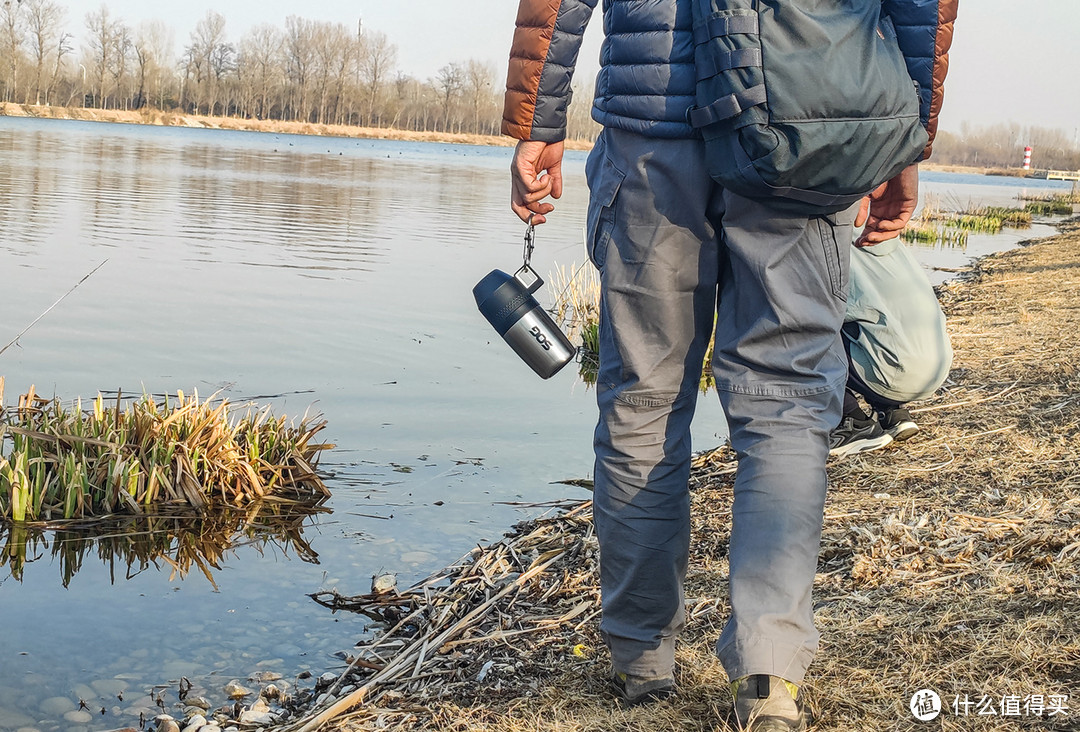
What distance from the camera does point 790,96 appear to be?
1.99 meters

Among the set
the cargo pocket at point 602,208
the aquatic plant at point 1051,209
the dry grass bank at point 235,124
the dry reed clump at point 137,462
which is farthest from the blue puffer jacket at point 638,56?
the dry grass bank at point 235,124

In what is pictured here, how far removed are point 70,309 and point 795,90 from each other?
9408 mm

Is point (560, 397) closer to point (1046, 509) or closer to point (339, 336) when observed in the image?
point (339, 336)

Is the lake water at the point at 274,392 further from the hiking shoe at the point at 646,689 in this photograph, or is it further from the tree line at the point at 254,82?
the tree line at the point at 254,82

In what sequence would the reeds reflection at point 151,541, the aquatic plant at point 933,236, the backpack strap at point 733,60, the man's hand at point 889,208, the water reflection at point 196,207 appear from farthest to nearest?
the aquatic plant at point 933,236
the water reflection at point 196,207
the reeds reflection at point 151,541
the man's hand at point 889,208
the backpack strap at point 733,60

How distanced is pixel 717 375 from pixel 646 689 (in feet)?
2.48

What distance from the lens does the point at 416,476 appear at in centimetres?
571

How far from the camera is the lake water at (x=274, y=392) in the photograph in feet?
12.1

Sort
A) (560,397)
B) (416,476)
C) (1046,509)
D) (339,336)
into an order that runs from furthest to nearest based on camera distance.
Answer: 1. (339,336)
2. (560,397)
3. (416,476)
4. (1046,509)

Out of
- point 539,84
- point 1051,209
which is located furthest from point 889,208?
point 1051,209

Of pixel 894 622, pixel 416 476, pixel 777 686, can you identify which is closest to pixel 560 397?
pixel 416 476

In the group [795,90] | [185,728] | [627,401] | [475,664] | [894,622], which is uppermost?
[795,90]

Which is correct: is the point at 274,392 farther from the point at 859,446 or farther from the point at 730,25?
the point at 730,25

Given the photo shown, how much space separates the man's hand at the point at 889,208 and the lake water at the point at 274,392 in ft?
7.50
